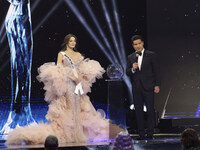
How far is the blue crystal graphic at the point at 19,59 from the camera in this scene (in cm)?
752

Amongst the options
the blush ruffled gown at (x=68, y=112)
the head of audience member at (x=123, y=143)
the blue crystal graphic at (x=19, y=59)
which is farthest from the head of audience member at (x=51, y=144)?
the blue crystal graphic at (x=19, y=59)

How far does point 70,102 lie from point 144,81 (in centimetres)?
118

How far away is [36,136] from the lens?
543cm

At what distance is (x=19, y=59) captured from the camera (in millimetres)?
7602

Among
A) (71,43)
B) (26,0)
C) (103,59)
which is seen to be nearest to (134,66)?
(71,43)

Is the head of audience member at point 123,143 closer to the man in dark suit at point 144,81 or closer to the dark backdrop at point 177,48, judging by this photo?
the man in dark suit at point 144,81

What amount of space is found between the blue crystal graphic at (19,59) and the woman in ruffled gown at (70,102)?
184 centimetres

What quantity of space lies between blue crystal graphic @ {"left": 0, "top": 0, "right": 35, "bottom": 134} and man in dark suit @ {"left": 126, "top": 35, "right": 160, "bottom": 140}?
2717mm

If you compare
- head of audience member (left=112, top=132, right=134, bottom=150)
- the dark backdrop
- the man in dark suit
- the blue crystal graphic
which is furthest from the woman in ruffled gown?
head of audience member (left=112, top=132, right=134, bottom=150)

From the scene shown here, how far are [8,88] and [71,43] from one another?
227 cm

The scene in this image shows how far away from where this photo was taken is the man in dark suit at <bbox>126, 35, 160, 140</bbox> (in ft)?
18.5

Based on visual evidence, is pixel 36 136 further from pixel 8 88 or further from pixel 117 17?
pixel 117 17

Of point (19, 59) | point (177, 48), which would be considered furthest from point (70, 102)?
point (177, 48)

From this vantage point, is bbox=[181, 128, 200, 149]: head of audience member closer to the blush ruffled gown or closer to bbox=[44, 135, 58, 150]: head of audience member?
bbox=[44, 135, 58, 150]: head of audience member
